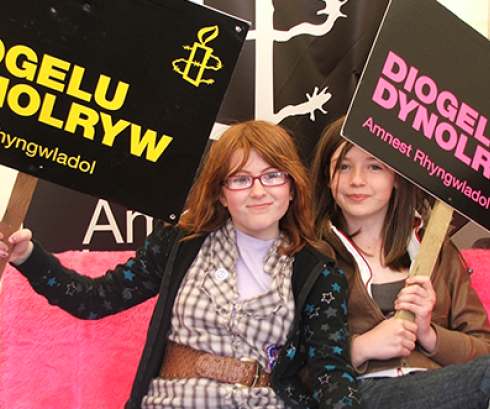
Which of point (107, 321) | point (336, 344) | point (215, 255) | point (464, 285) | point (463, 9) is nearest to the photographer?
point (336, 344)

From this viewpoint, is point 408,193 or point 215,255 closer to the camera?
point 215,255

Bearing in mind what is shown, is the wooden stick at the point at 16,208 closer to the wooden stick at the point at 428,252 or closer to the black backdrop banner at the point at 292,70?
the black backdrop banner at the point at 292,70

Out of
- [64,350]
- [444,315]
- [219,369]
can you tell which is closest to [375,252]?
[444,315]

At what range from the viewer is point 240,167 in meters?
1.20

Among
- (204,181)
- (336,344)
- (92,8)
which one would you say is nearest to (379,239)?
(336,344)

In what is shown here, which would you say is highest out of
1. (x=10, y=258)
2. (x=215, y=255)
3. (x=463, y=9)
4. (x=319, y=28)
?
(x=463, y=9)

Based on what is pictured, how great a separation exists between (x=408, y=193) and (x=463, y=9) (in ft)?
2.74

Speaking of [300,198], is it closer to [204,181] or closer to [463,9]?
[204,181]

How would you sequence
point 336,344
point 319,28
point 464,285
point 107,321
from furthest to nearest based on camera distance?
1. point 319,28
2. point 107,321
3. point 464,285
4. point 336,344

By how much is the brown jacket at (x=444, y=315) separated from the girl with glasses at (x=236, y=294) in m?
0.10

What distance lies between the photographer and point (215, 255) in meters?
1.26

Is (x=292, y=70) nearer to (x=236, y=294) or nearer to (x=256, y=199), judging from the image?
(x=256, y=199)

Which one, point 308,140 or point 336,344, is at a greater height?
point 308,140

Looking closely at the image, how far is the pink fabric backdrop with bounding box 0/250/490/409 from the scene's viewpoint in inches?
54.0
